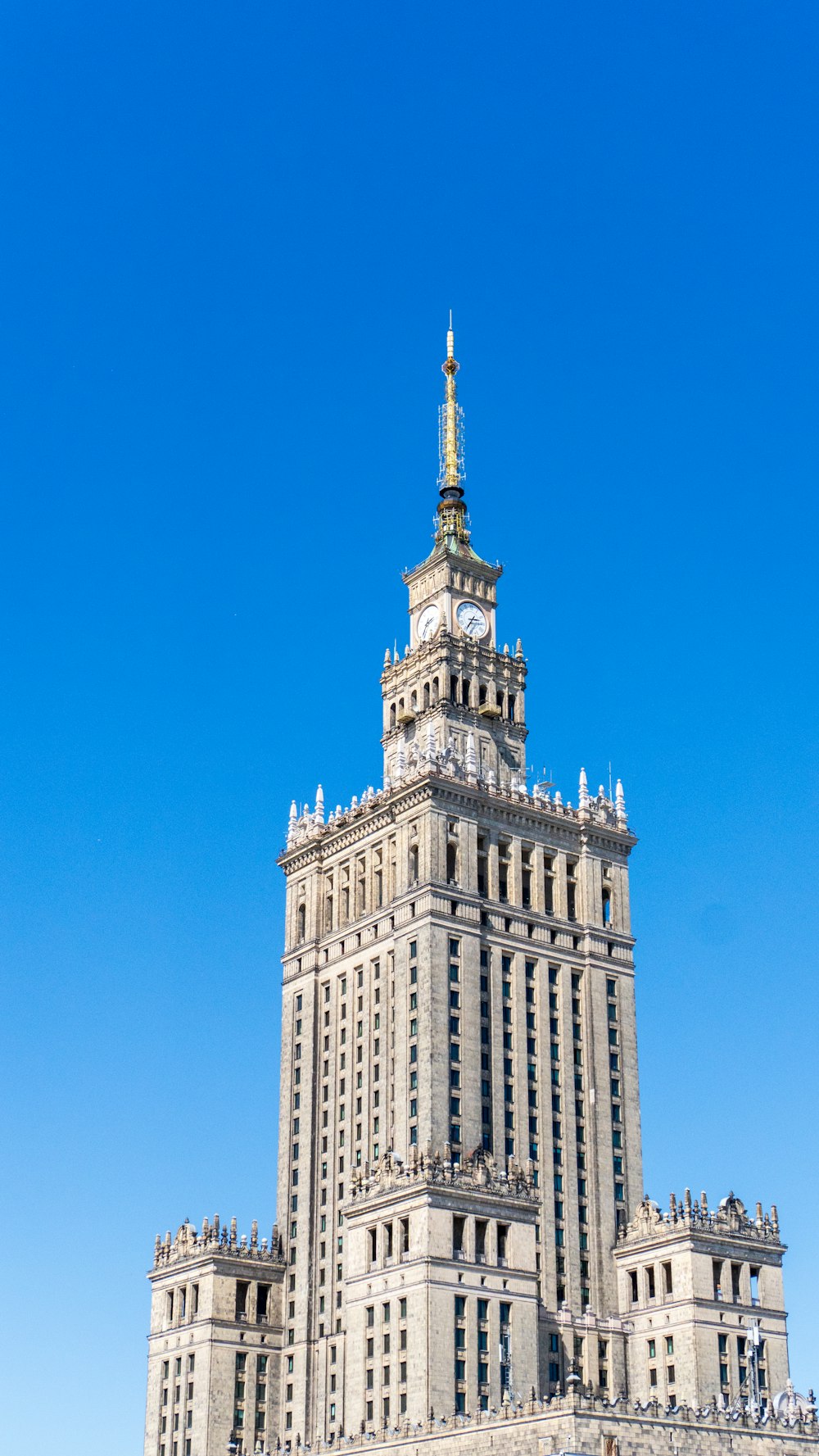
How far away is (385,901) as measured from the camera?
153750 mm

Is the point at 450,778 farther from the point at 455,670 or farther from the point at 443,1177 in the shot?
the point at 443,1177

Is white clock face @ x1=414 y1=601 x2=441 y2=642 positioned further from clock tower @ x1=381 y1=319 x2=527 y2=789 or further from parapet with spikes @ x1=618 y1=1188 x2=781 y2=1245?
parapet with spikes @ x1=618 y1=1188 x2=781 y2=1245

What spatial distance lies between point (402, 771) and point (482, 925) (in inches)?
620

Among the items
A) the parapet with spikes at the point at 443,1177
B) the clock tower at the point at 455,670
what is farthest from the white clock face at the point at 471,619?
the parapet with spikes at the point at 443,1177

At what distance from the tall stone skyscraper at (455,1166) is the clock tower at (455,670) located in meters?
0.38

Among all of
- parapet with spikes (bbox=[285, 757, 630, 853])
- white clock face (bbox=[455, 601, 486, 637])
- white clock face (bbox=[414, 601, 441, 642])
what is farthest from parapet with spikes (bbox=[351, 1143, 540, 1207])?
white clock face (bbox=[414, 601, 441, 642])

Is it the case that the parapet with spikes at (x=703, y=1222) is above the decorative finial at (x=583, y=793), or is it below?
below

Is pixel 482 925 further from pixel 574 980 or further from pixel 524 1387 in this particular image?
pixel 524 1387

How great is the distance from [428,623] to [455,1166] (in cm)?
5771

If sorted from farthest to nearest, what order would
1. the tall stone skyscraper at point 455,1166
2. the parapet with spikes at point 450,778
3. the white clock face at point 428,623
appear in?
the white clock face at point 428,623 < the parapet with spikes at point 450,778 < the tall stone skyscraper at point 455,1166

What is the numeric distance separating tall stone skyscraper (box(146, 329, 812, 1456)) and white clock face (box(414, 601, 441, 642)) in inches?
106

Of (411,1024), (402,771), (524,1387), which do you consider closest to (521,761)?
(402,771)

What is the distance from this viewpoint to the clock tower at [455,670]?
542 ft

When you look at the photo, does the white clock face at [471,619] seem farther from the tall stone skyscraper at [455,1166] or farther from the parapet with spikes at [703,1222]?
the parapet with spikes at [703,1222]
